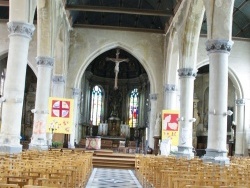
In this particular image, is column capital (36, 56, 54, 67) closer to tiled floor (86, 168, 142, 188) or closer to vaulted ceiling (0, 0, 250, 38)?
vaulted ceiling (0, 0, 250, 38)

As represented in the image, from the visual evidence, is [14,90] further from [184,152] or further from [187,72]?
[187,72]

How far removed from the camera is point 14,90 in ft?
48.5

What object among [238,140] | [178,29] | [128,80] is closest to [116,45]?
[178,29]

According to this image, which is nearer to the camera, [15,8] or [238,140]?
[15,8]

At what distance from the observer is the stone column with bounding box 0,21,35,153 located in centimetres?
1450

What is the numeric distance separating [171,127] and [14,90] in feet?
35.7

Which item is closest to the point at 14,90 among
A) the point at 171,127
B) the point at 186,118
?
the point at 186,118

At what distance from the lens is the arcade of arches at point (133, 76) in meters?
15.0

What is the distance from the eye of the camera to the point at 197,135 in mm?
34969

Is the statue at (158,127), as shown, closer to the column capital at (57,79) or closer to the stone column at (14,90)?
the column capital at (57,79)

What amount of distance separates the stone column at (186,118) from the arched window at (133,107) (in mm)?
21986

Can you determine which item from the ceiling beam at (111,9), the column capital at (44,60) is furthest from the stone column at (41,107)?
the ceiling beam at (111,9)

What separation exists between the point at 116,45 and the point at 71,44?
3.48 meters

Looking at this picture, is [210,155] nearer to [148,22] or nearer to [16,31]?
[16,31]
